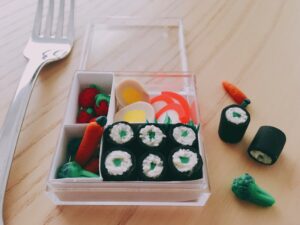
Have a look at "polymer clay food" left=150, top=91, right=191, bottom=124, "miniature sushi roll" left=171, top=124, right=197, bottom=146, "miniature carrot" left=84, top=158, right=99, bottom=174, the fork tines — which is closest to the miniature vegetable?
"polymer clay food" left=150, top=91, right=191, bottom=124

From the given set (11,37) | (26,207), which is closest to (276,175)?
(26,207)

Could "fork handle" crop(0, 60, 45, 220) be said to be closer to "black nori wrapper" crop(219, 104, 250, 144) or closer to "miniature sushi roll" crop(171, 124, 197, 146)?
"miniature sushi roll" crop(171, 124, 197, 146)

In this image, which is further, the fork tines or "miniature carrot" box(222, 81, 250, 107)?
the fork tines

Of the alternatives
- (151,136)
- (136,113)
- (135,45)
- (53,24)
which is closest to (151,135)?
(151,136)

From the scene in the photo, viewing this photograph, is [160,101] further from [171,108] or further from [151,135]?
[151,135]

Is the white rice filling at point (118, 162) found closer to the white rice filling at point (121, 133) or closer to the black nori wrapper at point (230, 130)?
the white rice filling at point (121, 133)

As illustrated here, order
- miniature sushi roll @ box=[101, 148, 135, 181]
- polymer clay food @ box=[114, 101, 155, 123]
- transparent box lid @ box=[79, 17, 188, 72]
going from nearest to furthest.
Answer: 1. miniature sushi roll @ box=[101, 148, 135, 181]
2. polymer clay food @ box=[114, 101, 155, 123]
3. transparent box lid @ box=[79, 17, 188, 72]
